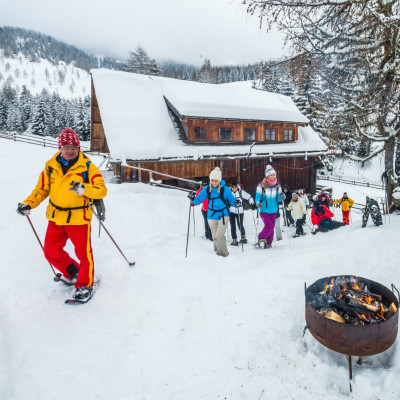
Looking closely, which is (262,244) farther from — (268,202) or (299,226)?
(299,226)

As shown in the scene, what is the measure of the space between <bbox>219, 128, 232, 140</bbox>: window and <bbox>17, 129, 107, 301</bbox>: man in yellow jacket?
43.1ft

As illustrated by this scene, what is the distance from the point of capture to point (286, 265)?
4539mm

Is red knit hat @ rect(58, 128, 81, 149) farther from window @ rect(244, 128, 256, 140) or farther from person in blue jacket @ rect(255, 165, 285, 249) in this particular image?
window @ rect(244, 128, 256, 140)

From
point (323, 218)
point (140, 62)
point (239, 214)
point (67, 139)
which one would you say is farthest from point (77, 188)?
point (140, 62)

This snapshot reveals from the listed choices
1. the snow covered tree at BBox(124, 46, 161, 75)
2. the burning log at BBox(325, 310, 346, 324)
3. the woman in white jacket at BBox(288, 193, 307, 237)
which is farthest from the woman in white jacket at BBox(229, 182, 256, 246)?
the snow covered tree at BBox(124, 46, 161, 75)

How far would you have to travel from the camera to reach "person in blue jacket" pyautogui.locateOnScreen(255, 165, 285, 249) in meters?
6.59

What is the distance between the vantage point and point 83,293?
3.72 m

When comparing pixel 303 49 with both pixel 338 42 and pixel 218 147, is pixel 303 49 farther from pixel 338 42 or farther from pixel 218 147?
pixel 218 147

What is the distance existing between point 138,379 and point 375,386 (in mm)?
2240

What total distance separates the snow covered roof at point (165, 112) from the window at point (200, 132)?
0.77 metres

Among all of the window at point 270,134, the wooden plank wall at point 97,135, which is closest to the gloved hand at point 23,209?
the wooden plank wall at point 97,135

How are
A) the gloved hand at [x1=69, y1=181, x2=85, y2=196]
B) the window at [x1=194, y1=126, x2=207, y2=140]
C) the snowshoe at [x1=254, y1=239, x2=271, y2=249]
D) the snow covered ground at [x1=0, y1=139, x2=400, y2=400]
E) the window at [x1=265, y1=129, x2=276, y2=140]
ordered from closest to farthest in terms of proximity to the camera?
the snow covered ground at [x1=0, y1=139, x2=400, y2=400] < the gloved hand at [x1=69, y1=181, x2=85, y2=196] < the snowshoe at [x1=254, y1=239, x2=271, y2=249] < the window at [x1=194, y1=126, x2=207, y2=140] < the window at [x1=265, y1=129, x2=276, y2=140]

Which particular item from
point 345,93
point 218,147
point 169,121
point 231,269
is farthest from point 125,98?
point 231,269

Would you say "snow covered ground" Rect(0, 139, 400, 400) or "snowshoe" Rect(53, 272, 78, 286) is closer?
"snow covered ground" Rect(0, 139, 400, 400)
